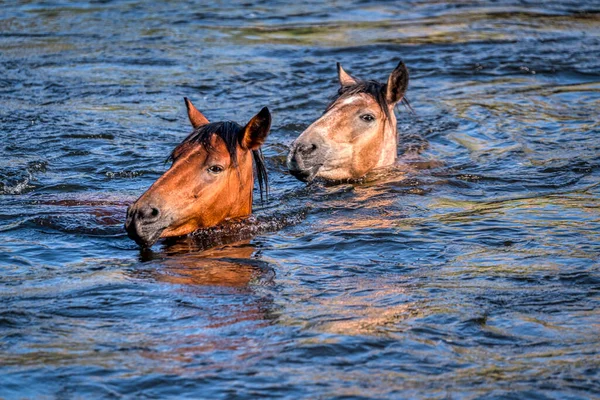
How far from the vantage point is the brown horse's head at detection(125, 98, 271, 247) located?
21.2 feet

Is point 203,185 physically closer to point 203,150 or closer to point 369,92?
point 203,150

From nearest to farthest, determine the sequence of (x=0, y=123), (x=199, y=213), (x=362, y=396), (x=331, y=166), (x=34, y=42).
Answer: (x=362, y=396) < (x=199, y=213) < (x=331, y=166) < (x=0, y=123) < (x=34, y=42)

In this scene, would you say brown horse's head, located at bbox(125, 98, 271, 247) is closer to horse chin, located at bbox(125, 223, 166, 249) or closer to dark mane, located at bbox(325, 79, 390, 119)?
horse chin, located at bbox(125, 223, 166, 249)

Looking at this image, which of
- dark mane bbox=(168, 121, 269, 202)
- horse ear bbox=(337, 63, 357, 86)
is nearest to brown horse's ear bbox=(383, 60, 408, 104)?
horse ear bbox=(337, 63, 357, 86)

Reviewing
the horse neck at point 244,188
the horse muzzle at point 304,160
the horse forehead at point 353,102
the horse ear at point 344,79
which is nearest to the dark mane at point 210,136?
the horse neck at point 244,188

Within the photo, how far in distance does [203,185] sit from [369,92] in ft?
10.4

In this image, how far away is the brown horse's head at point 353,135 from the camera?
876 cm

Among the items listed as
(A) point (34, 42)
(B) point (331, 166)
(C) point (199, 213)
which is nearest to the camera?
(C) point (199, 213)

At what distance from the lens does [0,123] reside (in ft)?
36.6

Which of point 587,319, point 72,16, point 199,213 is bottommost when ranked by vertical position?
point 587,319

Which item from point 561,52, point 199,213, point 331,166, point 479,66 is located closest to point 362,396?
point 199,213

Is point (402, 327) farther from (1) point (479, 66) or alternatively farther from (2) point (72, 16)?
(2) point (72, 16)

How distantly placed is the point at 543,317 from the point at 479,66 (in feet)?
29.7

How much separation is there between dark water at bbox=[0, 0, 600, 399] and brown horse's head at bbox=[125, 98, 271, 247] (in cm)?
28
